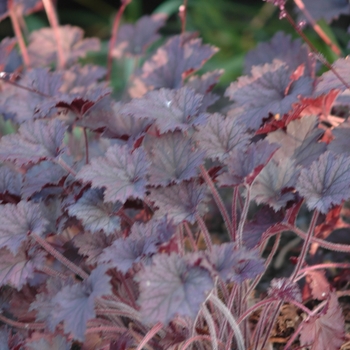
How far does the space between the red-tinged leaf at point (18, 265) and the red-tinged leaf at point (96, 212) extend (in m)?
0.10

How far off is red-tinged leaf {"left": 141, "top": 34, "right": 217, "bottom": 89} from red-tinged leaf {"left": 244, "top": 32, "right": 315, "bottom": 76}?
153 millimetres

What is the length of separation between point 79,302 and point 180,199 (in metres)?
0.26

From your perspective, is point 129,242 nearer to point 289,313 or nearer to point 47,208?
point 47,208

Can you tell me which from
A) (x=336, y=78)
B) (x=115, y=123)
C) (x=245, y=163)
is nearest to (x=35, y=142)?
(x=115, y=123)

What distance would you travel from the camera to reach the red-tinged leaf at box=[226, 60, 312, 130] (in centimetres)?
108

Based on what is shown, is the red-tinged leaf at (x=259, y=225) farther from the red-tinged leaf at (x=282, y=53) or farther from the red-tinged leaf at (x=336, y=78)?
the red-tinged leaf at (x=282, y=53)

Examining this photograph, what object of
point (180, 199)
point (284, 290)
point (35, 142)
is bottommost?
point (284, 290)

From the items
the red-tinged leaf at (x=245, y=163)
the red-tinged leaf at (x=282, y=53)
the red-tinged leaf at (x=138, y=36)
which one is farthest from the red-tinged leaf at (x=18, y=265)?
the red-tinged leaf at (x=138, y=36)

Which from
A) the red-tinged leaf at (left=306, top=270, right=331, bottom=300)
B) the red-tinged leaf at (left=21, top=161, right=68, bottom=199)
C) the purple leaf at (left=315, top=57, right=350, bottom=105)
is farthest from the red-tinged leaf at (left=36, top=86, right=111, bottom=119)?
the red-tinged leaf at (left=306, top=270, right=331, bottom=300)

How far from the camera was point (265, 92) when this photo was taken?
1.12 meters

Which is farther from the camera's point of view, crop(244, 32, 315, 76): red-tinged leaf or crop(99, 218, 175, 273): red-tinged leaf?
crop(244, 32, 315, 76): red-tinged leaf

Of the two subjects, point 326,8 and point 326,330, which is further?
point 326,8

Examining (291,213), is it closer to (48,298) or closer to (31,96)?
(48,298)

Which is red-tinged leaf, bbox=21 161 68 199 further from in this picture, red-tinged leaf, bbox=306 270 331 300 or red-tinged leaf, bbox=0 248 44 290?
red-tinged leaf, bbox=306 270 331 300
